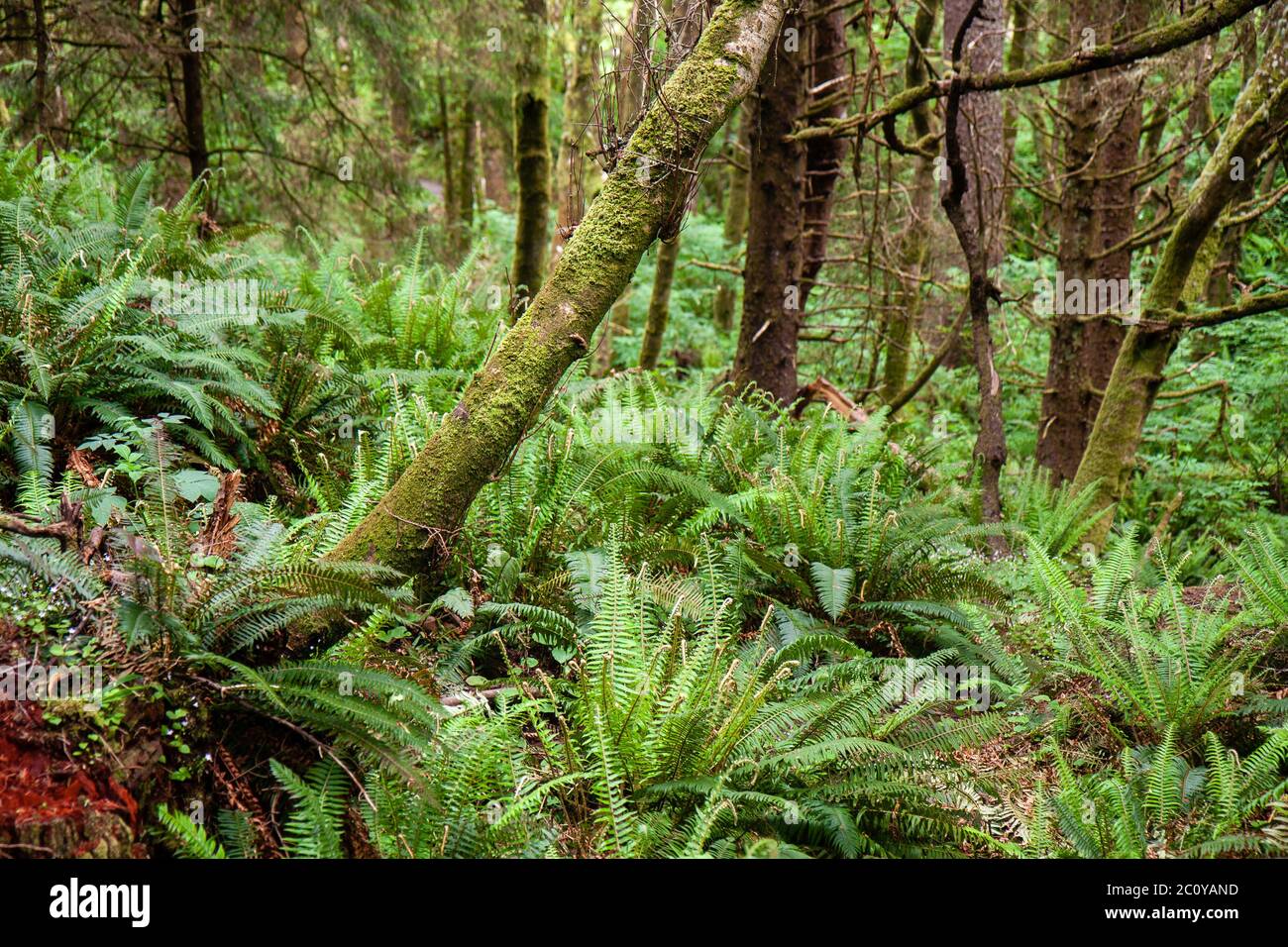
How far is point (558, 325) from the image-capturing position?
3.32m

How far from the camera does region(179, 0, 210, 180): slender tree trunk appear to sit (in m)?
7.27

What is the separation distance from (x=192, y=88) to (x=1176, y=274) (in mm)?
7582

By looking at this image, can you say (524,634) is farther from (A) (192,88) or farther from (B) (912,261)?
(B) (912,261)

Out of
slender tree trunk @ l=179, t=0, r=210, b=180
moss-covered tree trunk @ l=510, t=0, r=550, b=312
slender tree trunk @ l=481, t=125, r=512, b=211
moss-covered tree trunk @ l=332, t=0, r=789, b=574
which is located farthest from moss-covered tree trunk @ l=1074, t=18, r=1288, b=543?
slender tree trunk @ l=481, t=125, r=512, b=211

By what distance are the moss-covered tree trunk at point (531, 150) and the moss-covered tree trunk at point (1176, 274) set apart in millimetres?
4708

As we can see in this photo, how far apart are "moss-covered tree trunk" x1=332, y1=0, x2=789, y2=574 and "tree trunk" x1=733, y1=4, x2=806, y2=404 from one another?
10.9 ft

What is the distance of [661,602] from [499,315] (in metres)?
3.66

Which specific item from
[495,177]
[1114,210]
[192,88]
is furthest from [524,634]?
[495,177]

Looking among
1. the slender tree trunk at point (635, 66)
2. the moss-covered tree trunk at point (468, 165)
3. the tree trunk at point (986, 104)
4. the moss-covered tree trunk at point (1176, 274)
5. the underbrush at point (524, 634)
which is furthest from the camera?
the moss-covered tree trunk at point (468, 165)

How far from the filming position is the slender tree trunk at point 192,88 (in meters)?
7.27

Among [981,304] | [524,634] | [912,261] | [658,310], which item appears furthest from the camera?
[912,261]

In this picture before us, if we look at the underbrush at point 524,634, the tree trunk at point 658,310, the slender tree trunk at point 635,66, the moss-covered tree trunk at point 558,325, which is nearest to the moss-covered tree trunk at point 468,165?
the tree trunk at point 658,310

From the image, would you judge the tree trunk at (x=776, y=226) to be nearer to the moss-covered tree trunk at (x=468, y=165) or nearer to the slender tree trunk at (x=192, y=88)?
the slender tree trunk at (x=192, y=88)

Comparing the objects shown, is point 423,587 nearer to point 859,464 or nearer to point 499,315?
point 859,464
